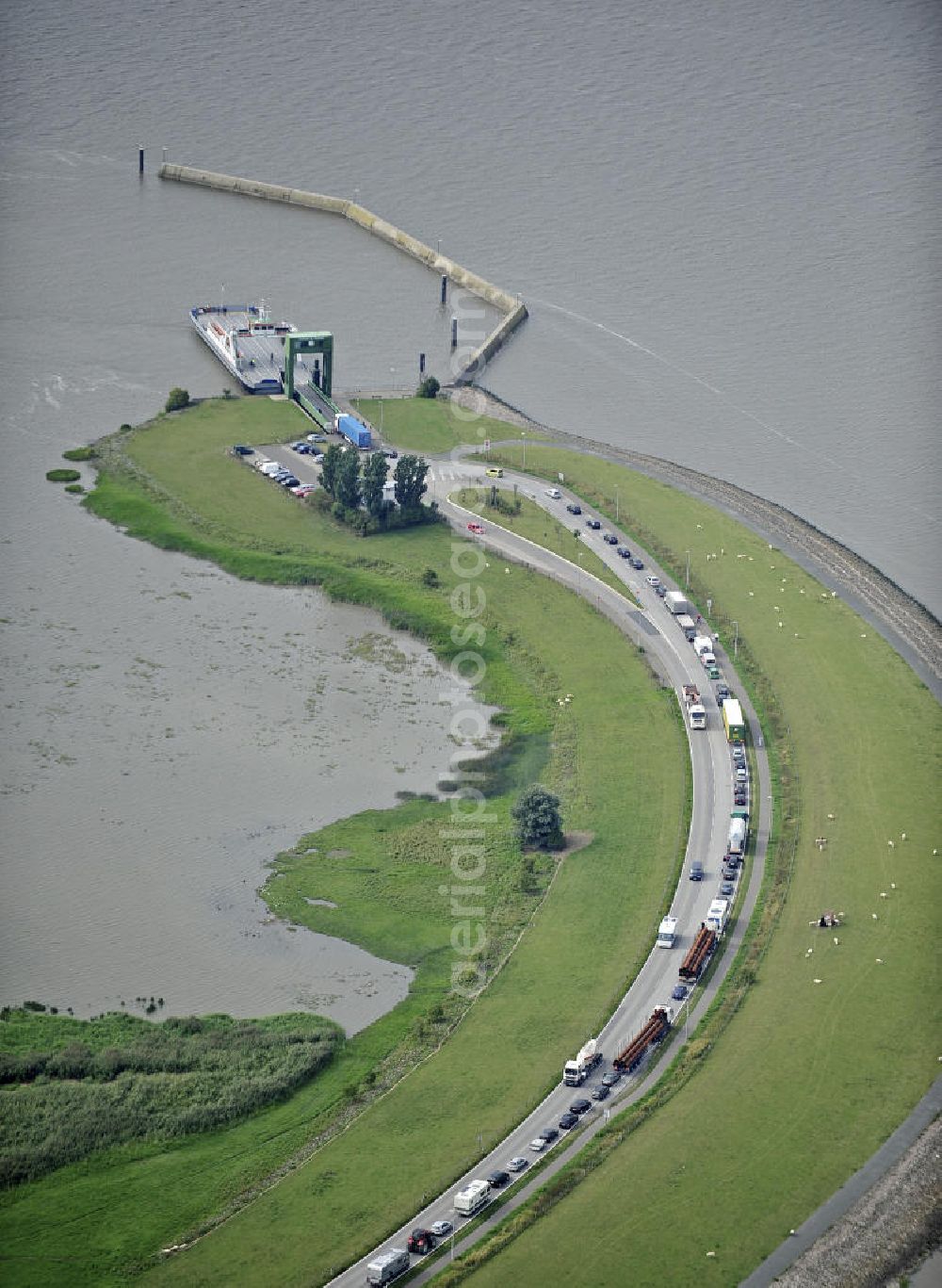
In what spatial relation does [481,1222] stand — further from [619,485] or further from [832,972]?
[619,485]

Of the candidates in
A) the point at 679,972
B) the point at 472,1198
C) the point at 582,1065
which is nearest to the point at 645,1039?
the point at 582,1065

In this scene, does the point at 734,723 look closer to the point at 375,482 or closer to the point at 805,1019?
the point at 805,1019

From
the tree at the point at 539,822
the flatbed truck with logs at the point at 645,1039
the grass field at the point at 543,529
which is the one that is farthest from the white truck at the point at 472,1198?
the grass field at the point at 543,529

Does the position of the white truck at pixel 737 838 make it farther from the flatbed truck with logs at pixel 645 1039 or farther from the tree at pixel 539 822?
the flatbed truck with logs at pixel 645 1039

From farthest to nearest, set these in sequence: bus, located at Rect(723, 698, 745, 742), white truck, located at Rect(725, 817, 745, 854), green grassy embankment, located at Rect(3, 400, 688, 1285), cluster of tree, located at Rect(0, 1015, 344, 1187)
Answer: bus, located at Rect(723, 698, 745, 742) < white truck, located at Rect(725, 817, 745, 854) < cluster of tree, located at Rect(0, 1015, 344, 1187) < green grassy embankment, located at Rect(3, 400, 688, 1285)

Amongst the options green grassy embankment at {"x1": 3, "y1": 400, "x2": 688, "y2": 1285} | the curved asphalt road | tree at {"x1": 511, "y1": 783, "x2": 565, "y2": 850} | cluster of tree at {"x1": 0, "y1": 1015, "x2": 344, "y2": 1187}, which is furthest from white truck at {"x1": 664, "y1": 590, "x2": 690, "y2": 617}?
cluster of tree at {"x1": 0, "y1": 1015, "x2": 344, "y2": 1187}

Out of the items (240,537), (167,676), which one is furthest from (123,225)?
(167,676)

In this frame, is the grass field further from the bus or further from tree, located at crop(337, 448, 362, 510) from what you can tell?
the bus

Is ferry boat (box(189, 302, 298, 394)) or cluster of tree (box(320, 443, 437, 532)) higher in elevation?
ferry boat (box(189, 302, 298, 394))
